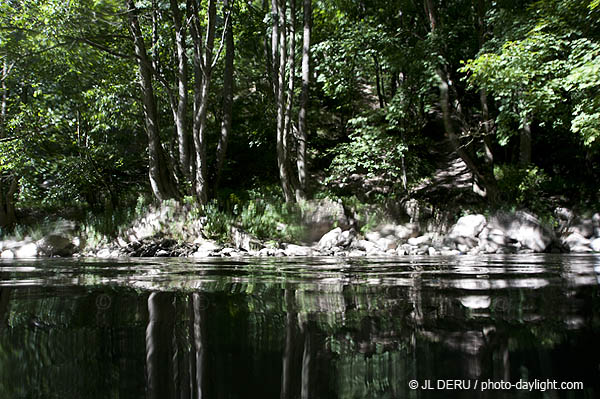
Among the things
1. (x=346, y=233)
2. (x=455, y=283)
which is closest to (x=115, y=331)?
(x=455, y=283)

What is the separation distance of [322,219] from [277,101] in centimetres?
360

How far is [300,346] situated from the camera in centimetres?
88

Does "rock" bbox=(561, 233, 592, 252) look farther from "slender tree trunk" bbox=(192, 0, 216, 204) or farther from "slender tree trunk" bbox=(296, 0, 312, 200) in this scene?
"slender tree trunk" bbox=(192, 0, 216, 204)

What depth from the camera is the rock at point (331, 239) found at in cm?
861

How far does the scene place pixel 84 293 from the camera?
1839mm

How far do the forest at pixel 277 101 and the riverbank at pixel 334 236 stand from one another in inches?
20.9

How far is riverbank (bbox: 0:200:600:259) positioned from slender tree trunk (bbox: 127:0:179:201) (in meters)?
0.65

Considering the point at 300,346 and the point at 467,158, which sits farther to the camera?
the point at 467,158

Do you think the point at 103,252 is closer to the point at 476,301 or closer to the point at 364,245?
the point at 364,245

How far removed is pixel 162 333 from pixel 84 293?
1.10 meters

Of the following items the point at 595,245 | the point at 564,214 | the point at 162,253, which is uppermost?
the point at 564,214

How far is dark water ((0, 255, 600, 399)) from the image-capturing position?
64cm

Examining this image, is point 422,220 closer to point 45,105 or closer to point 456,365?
point 456,365

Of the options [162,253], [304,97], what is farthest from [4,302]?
[304,97]
